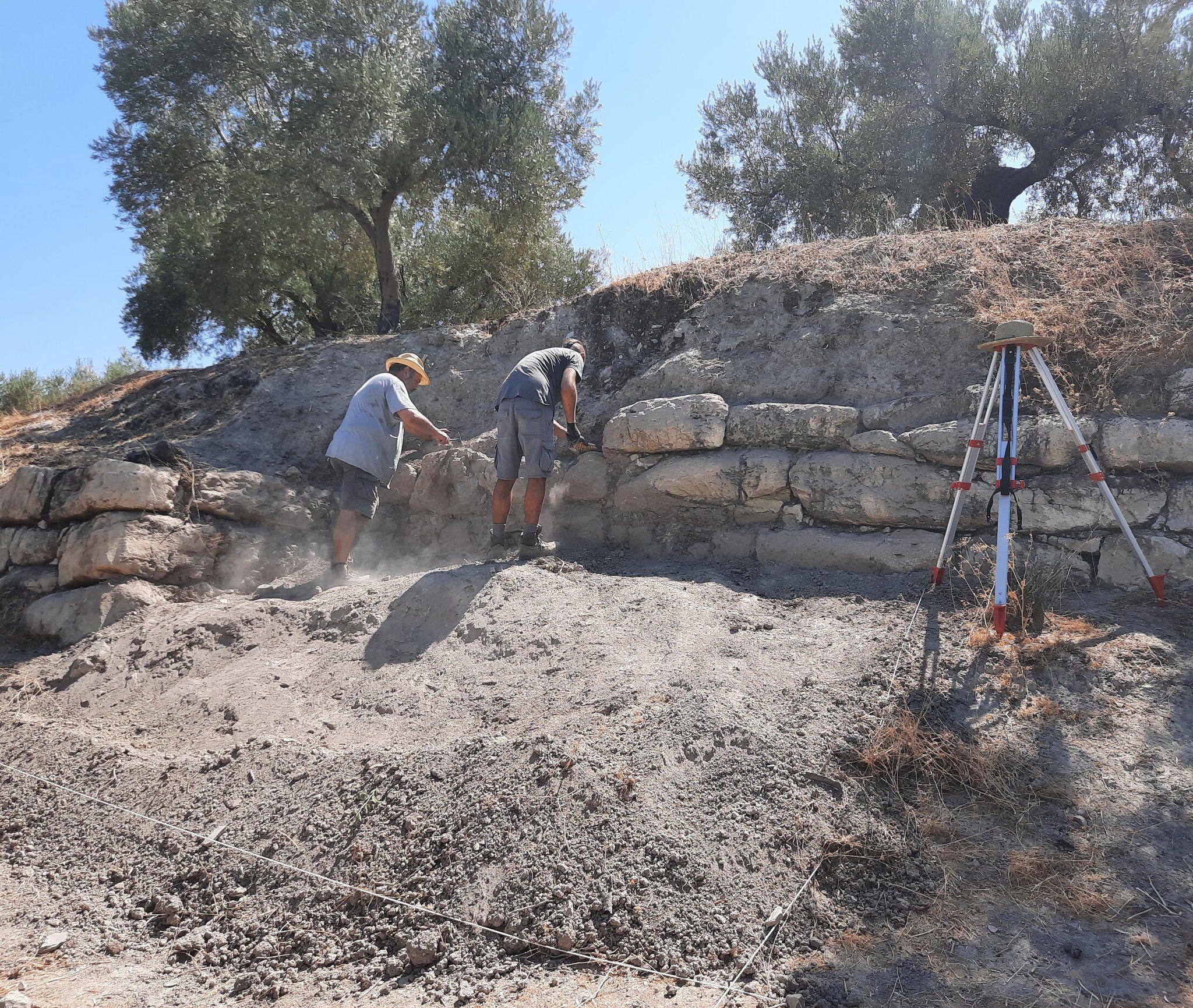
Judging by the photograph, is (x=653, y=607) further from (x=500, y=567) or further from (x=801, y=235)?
(x=801, y=235)

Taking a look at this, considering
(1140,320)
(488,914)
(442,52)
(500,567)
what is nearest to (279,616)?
(500,567)

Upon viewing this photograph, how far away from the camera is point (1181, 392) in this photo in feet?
16.5

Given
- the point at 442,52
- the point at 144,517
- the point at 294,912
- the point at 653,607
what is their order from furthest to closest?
the point at 442,52
the point at 144,517
the point at 653,607
the point at 294,912

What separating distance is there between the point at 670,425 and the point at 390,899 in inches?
156

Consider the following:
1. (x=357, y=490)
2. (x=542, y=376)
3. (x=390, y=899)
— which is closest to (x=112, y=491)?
(x=357, y=490)

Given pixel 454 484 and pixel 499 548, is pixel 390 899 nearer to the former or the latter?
pixel 499 548

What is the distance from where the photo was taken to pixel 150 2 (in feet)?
33.0

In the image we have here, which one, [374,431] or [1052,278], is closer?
[1052,278]

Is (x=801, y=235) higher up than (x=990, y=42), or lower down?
lower down

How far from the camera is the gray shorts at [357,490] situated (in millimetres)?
6312

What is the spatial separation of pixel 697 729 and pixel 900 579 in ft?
6.68

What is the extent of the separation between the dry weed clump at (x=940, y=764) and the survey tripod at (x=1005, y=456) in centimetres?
83

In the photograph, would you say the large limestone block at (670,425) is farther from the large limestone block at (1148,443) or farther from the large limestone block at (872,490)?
the large limestone block at (1148,443)

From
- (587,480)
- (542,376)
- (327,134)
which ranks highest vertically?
(327,134)
